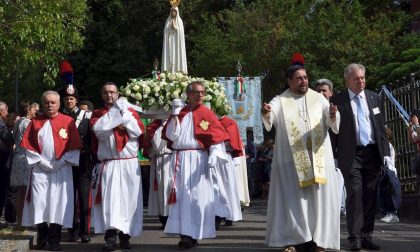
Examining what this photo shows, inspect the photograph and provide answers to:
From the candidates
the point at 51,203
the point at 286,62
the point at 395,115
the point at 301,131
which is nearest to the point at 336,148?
the point at 301,131

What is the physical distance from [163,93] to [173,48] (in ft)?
13.6

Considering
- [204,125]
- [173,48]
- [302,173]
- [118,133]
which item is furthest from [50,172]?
[173,48]

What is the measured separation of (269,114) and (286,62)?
24305 mm

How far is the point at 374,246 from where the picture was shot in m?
9.90

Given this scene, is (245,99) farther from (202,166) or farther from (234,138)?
(202,166)

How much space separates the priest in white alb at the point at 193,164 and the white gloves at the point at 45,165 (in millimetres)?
1415

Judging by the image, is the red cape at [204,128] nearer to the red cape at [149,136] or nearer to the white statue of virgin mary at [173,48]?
the red cape at [149,136]

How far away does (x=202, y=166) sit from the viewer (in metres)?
10.4

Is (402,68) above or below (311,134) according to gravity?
above

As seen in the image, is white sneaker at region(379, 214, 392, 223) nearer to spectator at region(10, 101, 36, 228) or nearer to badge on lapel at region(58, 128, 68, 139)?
spectator at region(10, 101, 36, 228)

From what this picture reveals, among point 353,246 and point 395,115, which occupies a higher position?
point 395,115

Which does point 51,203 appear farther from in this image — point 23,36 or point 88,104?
point 23,36

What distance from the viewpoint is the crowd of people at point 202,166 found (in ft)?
30.3

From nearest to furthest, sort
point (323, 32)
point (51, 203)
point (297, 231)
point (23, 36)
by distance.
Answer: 1. point (297, 231)
2. point (51, 203)
3. point (23, 36)
4. point (323, 32)
